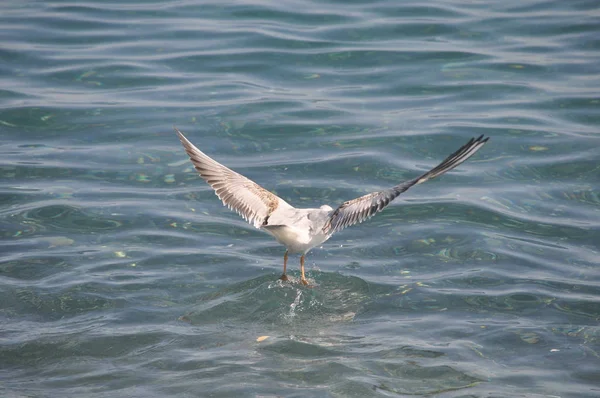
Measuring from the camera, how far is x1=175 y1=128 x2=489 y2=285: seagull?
7672 millimetres

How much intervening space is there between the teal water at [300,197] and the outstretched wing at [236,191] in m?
0.68

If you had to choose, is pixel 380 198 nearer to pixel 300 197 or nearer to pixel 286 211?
pixel 286 211

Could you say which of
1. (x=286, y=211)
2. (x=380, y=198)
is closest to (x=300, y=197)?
(x=286, y=211)

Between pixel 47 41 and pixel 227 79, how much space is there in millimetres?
3961

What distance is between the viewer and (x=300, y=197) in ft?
33.8

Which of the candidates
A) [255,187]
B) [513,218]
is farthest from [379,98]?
[255,187]

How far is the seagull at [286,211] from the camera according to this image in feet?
25.2

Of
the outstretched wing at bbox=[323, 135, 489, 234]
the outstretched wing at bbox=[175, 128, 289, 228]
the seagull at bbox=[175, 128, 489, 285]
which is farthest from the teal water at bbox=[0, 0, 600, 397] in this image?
the outstretched wing at bbox=[323, 135, 489, 234]

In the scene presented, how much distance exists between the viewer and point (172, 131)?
40.2 feet

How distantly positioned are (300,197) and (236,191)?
6.07ft

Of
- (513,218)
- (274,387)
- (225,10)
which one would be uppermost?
(225,10)

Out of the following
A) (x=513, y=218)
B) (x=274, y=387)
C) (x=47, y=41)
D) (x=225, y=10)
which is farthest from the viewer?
Answer: (x=225, y=10)

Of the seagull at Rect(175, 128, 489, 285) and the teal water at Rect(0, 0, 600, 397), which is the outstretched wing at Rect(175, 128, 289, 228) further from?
the teal water at Rect(0, 0, 600, 397)

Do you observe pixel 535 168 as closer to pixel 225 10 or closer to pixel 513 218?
pixel 513 218
